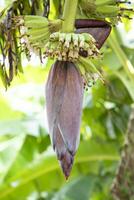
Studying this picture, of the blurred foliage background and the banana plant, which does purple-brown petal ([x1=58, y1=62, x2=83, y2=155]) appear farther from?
the blurred foliage background

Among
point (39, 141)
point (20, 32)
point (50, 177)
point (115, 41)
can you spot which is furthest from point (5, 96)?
point (20, 32)

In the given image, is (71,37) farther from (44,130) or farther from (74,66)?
(44,130)

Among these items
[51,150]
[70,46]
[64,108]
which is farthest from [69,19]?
[51,150]

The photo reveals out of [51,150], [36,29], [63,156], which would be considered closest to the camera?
[63,156]

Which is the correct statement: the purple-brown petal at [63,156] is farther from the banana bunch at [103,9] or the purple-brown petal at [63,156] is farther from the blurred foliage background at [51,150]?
the blurred foliage background at [51,150]

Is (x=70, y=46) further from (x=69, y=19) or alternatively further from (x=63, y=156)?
(x=63, y=156)

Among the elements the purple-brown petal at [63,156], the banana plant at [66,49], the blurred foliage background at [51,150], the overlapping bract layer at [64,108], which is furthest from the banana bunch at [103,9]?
the blurred foliage background at [51,150]

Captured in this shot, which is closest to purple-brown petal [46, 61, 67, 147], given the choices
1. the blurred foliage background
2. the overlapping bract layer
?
the overlapping bract layer
